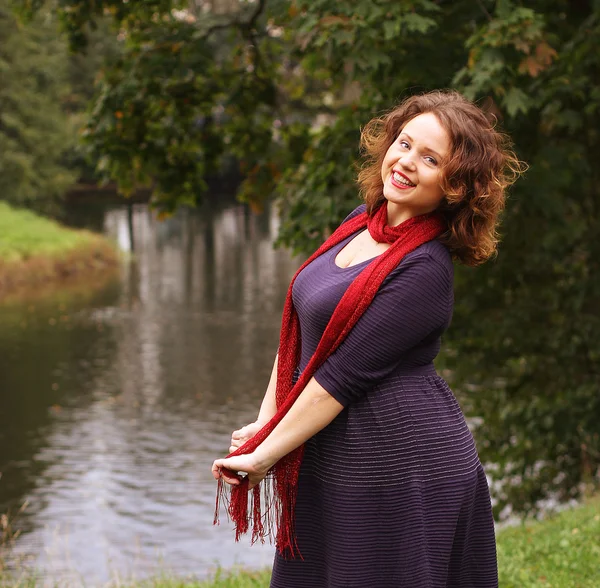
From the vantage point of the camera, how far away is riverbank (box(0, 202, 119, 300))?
80.1ft

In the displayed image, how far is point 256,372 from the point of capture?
15430 millimetres

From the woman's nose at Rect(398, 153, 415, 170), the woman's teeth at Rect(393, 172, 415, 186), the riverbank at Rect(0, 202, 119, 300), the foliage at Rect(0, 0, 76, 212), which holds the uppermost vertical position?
the woman's nose at Rect(398, 153, 415, 170)

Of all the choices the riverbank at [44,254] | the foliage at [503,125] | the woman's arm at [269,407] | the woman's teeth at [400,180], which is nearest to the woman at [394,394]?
the woman's teeth at [400,180]

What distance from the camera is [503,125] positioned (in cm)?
592

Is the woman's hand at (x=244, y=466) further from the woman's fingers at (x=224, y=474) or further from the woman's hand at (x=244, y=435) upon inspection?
the woman's hand at (x=244, y=435)

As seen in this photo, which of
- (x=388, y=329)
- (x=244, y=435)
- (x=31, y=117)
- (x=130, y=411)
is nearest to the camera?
(x=388, y=329)

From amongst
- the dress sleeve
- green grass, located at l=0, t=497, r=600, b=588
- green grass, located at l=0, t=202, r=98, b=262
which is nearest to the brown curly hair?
the dress sleeve

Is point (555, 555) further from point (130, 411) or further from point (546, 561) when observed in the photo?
point (130, 411)

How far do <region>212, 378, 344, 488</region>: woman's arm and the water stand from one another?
3.82 m

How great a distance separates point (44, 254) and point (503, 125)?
2131 centimetres

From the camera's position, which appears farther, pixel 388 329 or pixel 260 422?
pixel 260 422

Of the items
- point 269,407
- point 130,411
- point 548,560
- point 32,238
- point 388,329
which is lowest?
point 32,238

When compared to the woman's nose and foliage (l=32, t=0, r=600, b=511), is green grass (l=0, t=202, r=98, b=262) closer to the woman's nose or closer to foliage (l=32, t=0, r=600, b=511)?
foliage (l=32, t=0, r=600, b=511)

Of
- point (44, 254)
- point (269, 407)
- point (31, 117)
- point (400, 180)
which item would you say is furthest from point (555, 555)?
point (31, 117)
